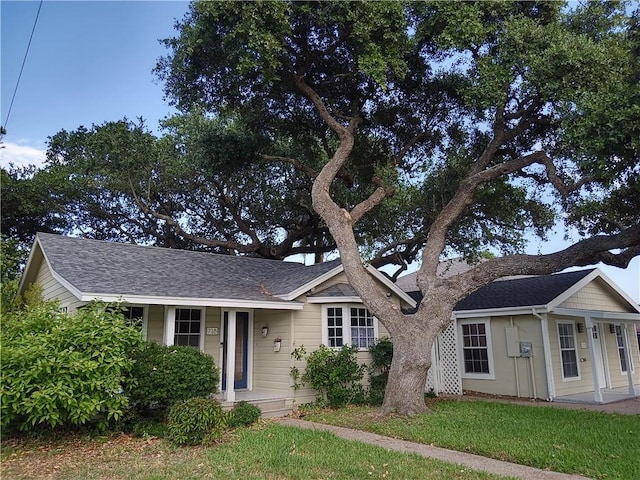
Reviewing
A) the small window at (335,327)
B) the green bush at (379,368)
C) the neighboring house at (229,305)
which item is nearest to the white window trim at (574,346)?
the neighboring house at (229,305)

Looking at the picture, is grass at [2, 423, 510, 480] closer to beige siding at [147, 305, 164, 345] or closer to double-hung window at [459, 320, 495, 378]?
beige siding at [147, 305, 164, 345]

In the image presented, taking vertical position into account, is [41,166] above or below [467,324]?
above

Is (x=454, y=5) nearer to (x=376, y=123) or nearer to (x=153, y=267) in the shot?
(x=376, y=123)

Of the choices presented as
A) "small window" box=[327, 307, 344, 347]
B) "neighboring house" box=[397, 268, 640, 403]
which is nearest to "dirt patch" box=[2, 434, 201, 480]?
"small window" box=[327, 307, 344, 347]

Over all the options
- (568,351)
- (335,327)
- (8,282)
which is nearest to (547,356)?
(568,351)

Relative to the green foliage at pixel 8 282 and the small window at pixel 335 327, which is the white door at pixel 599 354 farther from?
the green foliage at pixel 8 282

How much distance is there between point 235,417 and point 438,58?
10.4 meters

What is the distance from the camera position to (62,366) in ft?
23.6

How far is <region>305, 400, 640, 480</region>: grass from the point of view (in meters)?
6.01

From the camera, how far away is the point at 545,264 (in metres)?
10.0

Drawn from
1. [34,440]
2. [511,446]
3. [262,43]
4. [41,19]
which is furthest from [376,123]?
[34,440]

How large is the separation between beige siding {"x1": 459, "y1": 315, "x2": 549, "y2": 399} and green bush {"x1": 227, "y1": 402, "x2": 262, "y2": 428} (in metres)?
7.34

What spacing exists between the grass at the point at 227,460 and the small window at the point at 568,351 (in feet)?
28.4

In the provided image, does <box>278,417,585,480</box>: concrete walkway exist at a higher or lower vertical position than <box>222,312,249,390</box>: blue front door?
lower
